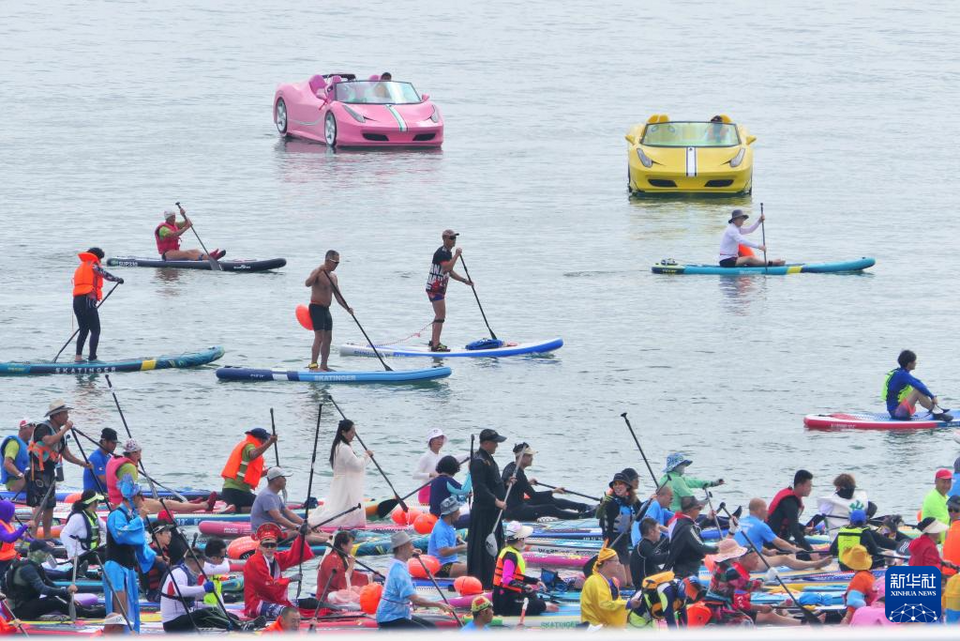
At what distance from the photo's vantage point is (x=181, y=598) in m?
15.2

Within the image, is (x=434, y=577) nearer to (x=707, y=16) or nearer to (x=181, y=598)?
(x=181, y=598)

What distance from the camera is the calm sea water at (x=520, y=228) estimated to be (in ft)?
75.4

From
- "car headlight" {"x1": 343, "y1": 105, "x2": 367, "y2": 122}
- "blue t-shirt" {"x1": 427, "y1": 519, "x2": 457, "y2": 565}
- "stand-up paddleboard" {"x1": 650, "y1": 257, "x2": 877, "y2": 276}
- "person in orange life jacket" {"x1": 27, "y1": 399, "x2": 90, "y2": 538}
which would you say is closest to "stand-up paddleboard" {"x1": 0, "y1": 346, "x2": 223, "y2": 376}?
"person in orange life jacket" {"x1": 27, "y1": 399, "x2": 90, "y2": 538}

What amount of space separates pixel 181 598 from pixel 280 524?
111 inches

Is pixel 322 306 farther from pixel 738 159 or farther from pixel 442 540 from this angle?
pixel 738 159

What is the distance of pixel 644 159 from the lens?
132ft

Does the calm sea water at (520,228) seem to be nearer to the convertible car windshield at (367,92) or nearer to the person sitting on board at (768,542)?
the convertible car windshield at (367,92)

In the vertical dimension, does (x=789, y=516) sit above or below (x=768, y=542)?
above

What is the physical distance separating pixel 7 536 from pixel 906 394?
Result: 37.4 ft

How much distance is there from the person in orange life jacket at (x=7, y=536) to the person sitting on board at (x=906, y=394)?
11068 millimetres

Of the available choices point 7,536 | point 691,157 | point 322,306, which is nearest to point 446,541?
point 7,536

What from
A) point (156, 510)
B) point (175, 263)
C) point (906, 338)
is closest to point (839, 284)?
point (906, 338)

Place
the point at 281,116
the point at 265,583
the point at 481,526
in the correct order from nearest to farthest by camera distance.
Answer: the point at 265,583 < the point at 481,526 < the point at 281,116

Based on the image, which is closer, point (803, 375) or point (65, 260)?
point (803, 375)
